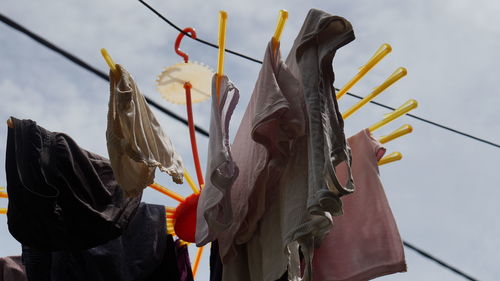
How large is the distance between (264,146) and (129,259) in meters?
0.57

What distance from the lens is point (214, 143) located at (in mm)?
1894

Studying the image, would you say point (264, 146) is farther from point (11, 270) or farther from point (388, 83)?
point (11, 270)

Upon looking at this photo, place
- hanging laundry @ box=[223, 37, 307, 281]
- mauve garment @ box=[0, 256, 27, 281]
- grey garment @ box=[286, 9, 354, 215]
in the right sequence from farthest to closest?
1. mauve garment @ box=[0, 256, 27, 281]
2. hanging laundry @ box=[223, 37, 307, 281]
3. grey garment @ box=[286, 9, 354, 215]

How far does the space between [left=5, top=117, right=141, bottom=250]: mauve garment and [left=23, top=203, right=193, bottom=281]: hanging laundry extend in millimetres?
143

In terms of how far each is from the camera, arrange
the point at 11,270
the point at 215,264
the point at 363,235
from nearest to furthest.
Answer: the point at 363,235 → the point at 215,264 → the point at 11,270

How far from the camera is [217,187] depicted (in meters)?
1.82

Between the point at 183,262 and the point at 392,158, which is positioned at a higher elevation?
the point at 392,158

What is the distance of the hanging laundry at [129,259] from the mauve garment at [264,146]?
33cm

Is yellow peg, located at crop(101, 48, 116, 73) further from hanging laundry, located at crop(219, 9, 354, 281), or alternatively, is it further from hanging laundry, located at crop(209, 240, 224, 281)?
hanging laundry, located at crop(209, 240, 224, 281)

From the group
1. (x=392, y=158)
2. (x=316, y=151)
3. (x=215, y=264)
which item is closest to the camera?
(x=316, y=151)

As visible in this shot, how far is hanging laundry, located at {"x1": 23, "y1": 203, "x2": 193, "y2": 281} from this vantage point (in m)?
2.07

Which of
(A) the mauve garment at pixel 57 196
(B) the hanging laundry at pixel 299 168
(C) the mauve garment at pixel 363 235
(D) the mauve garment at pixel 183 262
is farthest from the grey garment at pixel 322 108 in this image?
(D) the mauve garment at pixel 183 262

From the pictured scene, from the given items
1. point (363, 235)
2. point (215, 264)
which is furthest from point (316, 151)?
point (215, 264)

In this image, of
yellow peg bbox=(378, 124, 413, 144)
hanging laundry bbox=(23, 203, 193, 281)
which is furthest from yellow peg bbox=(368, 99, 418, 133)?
hanging laundry bbox=(23, 203, 193, 281)
